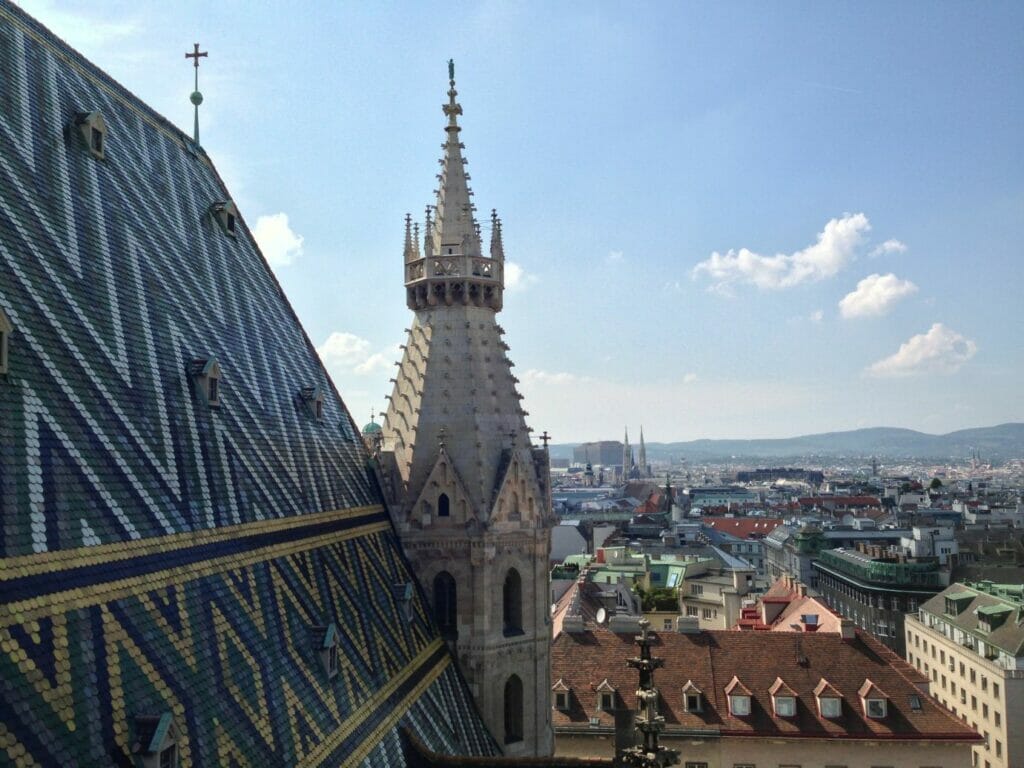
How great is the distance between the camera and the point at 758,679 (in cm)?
4778

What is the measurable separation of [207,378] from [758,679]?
121ft

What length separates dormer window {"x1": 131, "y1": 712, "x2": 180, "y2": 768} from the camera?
39.4ft

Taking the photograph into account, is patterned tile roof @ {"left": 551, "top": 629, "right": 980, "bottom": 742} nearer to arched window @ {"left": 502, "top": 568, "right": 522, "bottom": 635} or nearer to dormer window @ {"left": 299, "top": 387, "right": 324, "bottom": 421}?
arched window @ {"left": 502, "top": 568, "right": 522, "bottom": 635}

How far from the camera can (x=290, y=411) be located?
23.5 meters

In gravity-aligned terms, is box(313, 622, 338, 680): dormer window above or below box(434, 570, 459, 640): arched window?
above

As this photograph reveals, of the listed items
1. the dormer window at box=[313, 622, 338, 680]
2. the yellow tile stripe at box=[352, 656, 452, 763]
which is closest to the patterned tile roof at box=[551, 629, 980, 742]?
the yellow tile stripe at box=[352, 656, 452, 763]

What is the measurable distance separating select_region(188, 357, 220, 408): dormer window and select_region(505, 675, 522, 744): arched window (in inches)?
599

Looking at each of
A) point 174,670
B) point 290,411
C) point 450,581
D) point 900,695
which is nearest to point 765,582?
point 900,695

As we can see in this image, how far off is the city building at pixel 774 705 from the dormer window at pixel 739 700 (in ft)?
0.15

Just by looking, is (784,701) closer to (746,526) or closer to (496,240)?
(496,240)

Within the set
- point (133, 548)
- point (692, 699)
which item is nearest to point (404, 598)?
point (133, 548)

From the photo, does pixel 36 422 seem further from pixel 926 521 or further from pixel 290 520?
pixel 926 521

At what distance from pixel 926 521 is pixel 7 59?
140916 millimetres

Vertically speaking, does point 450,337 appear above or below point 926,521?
above
